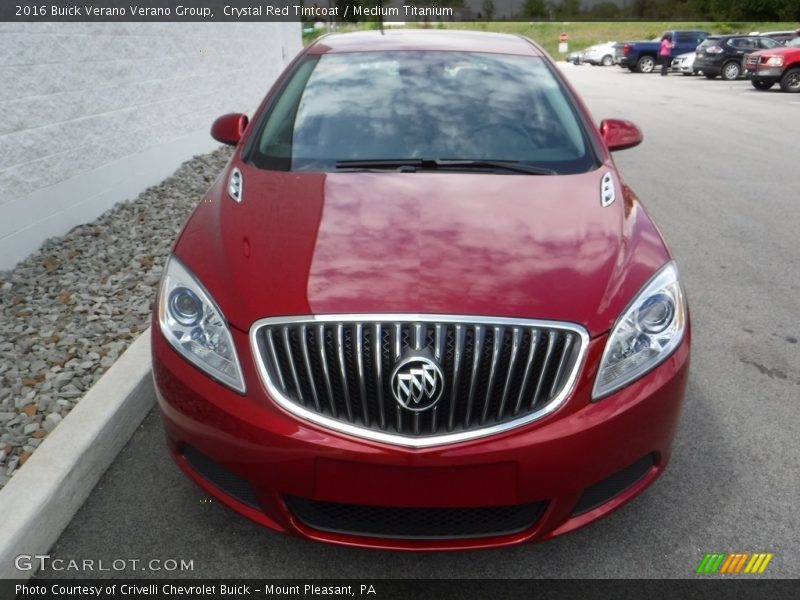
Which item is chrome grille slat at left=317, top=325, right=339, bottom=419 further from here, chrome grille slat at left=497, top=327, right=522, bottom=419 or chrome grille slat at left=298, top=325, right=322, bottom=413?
chrome grille slat at left=497, top=327, right=522, bottom=419

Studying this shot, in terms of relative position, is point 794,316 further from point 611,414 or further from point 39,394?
point 39,394

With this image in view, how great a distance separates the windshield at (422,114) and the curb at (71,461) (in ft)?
3.64

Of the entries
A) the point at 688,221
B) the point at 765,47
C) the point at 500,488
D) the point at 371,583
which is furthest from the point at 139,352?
the point at 765,47

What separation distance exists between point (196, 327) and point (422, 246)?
0.75 metres

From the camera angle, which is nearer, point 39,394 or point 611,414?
point 611,414

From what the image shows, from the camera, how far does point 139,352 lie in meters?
3.43

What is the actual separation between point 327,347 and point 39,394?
1.77 m

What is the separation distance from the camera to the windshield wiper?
303 cm

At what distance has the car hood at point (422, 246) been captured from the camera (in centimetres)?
217

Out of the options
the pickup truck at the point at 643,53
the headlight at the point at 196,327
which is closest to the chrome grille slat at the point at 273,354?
the headlight at the point at 196,327

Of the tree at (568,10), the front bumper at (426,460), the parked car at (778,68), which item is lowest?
the tree at (568,10)

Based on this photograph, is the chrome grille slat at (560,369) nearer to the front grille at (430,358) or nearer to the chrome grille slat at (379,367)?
the front grille at (430,358)

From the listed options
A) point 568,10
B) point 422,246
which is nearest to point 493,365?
point 422,246

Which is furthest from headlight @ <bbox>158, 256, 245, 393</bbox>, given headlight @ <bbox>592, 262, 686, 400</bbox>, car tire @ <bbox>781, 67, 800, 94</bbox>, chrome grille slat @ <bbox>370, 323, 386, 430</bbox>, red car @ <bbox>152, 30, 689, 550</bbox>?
car tire @ <bbox>781, 67, 800, 94</bbox>
